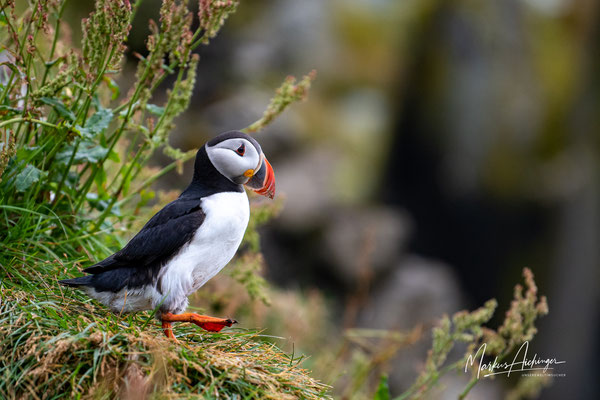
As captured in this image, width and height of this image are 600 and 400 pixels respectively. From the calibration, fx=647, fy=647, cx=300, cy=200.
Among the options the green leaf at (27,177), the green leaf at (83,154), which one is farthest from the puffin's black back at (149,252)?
the green leaf at (83,154)

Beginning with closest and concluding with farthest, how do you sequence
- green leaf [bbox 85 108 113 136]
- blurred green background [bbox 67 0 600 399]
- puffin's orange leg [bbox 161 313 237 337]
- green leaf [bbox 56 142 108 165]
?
1. puffin's orange leg [bbox 161 313 237 337]
2. green leaf [bbox 85 108 113 136]
3. green leaf [bbox 56 142 108 165]
4. blurred green background [bbox 67 0 600 399]

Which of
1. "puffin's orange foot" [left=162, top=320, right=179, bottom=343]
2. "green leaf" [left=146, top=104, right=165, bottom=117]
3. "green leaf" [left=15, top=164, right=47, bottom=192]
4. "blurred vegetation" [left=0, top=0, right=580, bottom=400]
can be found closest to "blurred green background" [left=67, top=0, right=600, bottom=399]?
"blurred vegetation" [left=0, top=0, right=580, bottom=400]

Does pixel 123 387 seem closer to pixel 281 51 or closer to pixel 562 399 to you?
pixel 281 51

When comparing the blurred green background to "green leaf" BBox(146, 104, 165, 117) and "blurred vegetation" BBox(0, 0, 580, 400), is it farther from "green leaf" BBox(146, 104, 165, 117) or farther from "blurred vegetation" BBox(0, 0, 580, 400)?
"green leaf" BBox(146, 104, 165, 117)

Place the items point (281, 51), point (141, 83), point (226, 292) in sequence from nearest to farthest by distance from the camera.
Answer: point (141, 83)
point (226, 292)
point (281, 51)

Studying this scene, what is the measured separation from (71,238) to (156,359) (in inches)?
42.1

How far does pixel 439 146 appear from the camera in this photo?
10.1 m

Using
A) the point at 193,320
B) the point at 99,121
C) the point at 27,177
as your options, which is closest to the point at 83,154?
the point at 99,121

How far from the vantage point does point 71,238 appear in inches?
111

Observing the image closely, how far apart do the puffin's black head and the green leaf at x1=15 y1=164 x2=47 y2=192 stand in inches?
27.2

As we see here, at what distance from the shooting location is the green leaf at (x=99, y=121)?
2.62m

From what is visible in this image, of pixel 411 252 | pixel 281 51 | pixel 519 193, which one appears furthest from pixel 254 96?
pixel 519 193

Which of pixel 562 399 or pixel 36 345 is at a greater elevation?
pixel 562 399

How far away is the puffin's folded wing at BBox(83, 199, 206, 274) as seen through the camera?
2.27 m
